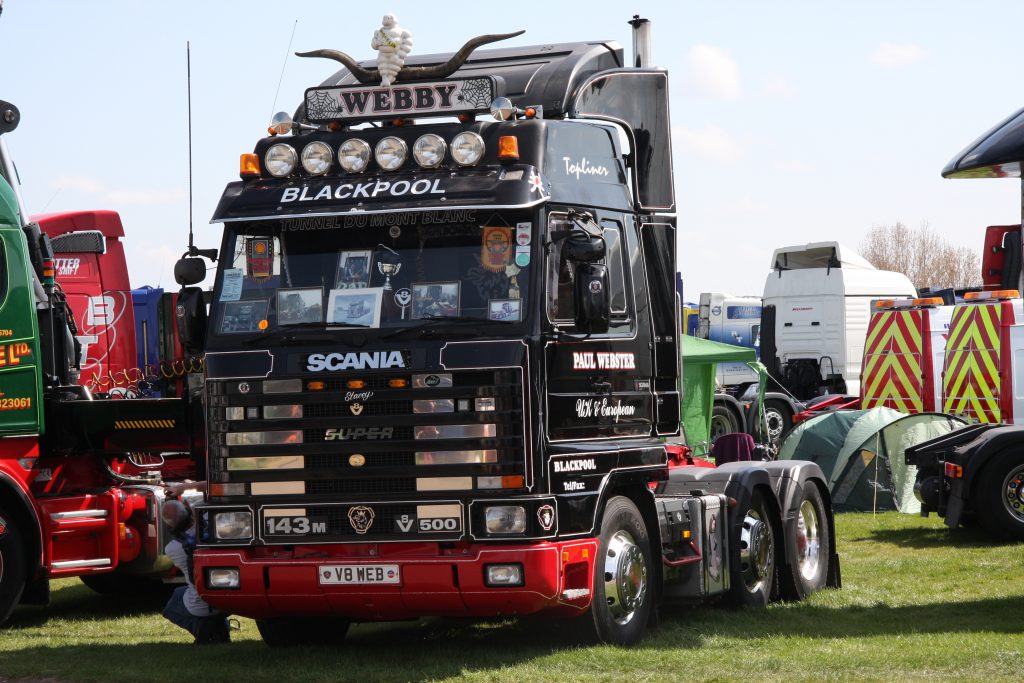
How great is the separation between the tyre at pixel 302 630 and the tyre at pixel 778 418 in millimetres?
20597

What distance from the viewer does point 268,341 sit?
30.6 feet

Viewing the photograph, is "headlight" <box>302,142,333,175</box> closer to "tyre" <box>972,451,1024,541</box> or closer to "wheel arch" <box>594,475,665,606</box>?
"wheel arch" <box>594,475,665,606</box>

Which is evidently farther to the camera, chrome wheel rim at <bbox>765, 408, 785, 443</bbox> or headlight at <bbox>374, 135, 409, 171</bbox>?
chrome wheel rim at <bbox>765, 408, 785, 443</bbox>

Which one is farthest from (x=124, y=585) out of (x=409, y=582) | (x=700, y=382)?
(x=700, y=382)

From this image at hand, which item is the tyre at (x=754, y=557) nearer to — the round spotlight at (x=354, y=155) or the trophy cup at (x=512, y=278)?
the trophy cup at (x=512, y=278)

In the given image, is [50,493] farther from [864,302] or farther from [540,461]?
[864,302]

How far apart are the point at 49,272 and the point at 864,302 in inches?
901

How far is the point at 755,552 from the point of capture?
12.1m

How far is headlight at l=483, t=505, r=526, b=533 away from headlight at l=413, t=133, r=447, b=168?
7.27 feet

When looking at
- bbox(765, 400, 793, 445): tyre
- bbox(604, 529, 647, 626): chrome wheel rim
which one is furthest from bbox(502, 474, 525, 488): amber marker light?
bbox(765, 400, 793, 445): tyre

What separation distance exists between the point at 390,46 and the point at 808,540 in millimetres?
5869

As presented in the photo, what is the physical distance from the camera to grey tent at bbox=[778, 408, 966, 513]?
751 inches

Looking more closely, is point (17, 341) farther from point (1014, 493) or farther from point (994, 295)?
point (994, 295)

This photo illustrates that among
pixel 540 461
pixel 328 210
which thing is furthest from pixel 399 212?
pixel 540 461
